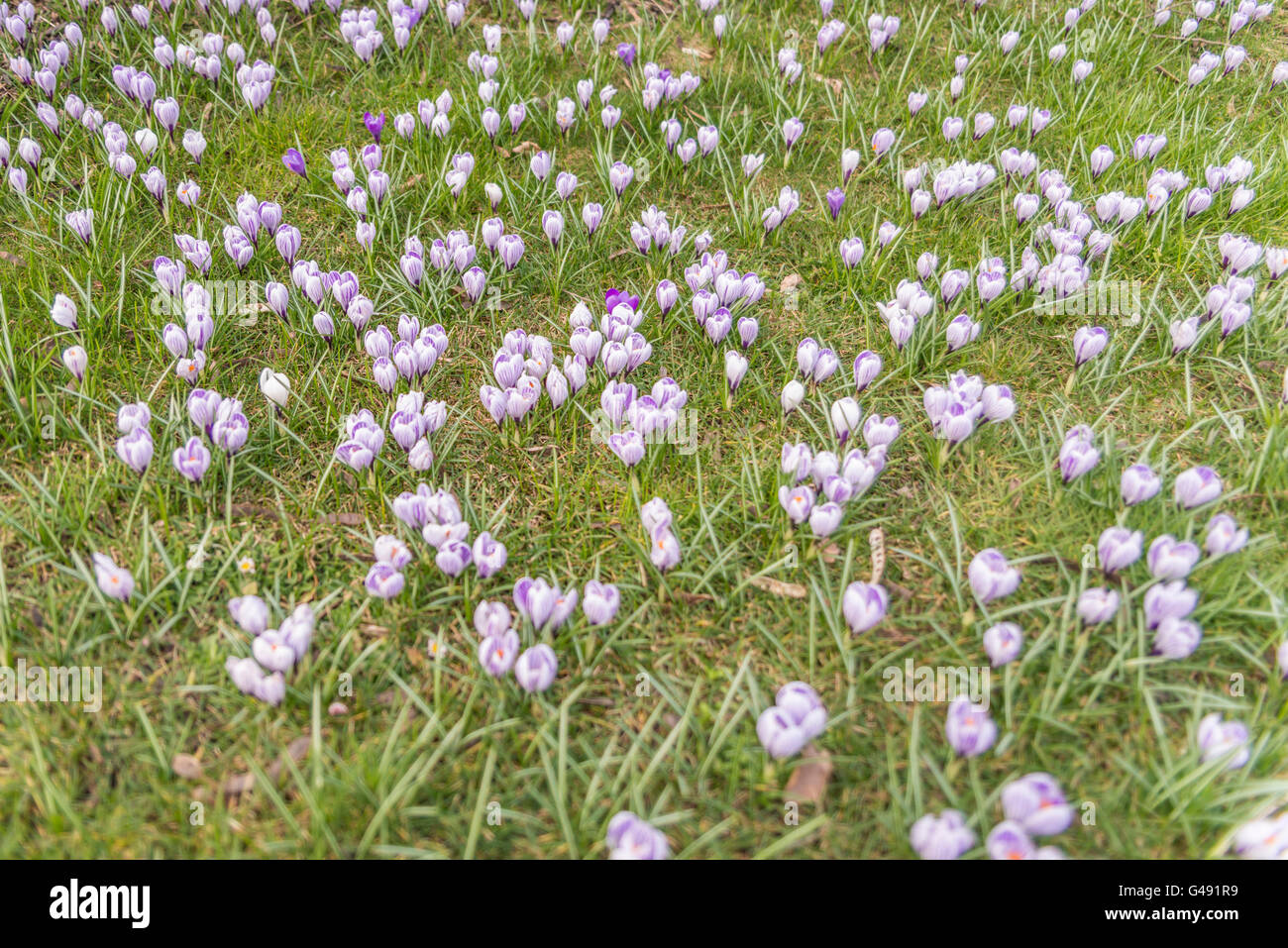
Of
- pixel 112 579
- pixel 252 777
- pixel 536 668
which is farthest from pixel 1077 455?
pixel 112 579

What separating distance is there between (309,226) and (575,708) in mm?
2638

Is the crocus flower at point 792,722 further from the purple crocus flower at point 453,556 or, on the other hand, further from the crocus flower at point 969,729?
the purple crocus flower at point 453,556

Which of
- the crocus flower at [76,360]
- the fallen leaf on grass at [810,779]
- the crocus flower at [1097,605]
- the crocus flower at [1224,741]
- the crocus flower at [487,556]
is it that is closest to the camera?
the crocus flower at [1224,741]

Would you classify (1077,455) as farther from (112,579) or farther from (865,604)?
(112,579)

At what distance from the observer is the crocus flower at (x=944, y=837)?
1.81 meters

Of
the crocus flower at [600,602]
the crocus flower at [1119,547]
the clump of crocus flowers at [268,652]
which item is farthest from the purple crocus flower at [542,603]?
the crocus flower at [1119,547]

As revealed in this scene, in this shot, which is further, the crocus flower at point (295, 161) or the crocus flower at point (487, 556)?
the crocus flower at point (295, 161)

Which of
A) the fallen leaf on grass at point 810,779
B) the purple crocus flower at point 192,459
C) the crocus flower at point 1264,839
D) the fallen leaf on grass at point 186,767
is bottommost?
the crocus flower at point 1264,839

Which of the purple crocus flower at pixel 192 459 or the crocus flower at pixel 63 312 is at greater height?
the crocus flower at pixel 63 312

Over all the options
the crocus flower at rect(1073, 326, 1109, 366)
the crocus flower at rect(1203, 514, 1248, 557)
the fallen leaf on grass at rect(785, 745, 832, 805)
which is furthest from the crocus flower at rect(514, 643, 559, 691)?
the crocus flower at rect(1073, 326, 1109, 366)

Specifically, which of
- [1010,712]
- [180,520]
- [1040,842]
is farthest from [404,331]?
[1040,842]

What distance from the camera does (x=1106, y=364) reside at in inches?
123

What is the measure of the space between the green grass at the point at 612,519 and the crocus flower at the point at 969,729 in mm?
92
